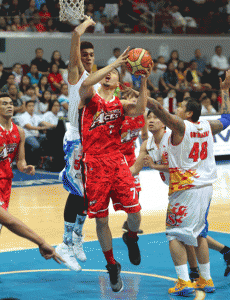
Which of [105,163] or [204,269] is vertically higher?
[105,163]

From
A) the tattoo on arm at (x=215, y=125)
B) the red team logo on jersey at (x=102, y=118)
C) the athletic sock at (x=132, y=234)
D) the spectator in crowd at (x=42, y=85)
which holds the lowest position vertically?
the spectator in crowd at (x=42, y=85)

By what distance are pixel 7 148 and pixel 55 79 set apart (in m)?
10.6

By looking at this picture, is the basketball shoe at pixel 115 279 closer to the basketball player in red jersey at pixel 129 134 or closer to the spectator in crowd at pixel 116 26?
the basketball player in red jersey at pixel 129 134

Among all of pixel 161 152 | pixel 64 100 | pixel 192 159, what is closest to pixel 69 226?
pixel 161 152

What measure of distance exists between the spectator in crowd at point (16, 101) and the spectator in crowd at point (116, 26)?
20.8ft

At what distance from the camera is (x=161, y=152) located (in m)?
6.62

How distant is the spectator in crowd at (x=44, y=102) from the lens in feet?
50.4

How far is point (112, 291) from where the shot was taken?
5656 mm

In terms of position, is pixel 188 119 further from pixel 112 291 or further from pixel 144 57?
pixel 112 291

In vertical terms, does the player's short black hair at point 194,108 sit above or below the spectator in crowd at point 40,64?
above

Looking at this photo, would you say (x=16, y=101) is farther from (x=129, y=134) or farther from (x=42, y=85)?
(x=129, y=134)

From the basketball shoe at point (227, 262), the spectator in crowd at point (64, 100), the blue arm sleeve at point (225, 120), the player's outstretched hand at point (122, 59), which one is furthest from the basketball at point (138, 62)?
the spectator in crowd at point (64, 100)

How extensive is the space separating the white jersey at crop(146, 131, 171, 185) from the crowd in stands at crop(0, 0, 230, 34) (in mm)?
12170

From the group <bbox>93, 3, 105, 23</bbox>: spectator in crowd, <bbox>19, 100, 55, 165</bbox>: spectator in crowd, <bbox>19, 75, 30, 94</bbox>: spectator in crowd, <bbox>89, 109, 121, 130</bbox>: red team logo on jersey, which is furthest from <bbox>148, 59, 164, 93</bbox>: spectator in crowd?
<bbox>89, 109, 121, 130</bbox>: red team logo on jersey
